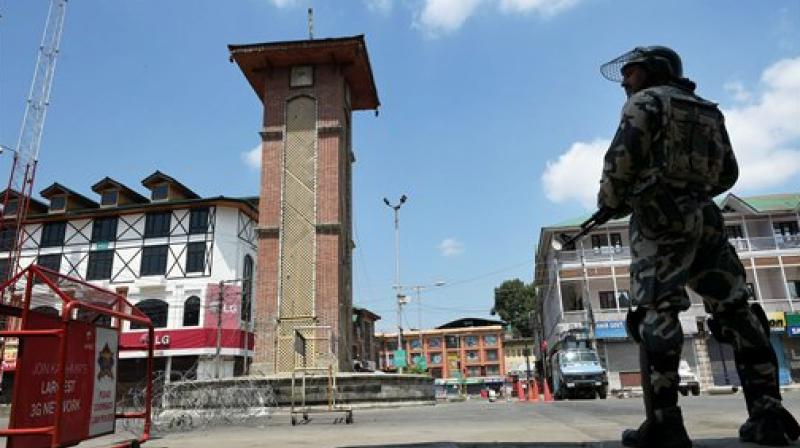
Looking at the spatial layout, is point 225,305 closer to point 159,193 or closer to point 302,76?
point 159,193

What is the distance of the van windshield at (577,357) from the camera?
23.6m

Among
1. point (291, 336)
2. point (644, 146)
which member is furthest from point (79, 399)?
point (291, 336)

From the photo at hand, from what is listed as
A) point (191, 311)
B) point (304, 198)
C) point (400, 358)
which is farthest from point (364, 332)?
point (304, 198)

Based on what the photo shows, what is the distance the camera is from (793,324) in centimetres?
2948

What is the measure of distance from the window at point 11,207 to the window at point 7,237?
1.12 m

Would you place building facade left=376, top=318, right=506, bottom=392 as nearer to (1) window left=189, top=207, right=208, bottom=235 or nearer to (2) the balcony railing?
(2) the balcony railing

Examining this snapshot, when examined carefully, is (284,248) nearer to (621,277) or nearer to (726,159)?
(726,159)

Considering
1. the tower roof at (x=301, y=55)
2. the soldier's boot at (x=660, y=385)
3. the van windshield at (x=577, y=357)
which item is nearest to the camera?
the soldier's boot at (x=660, y=385)

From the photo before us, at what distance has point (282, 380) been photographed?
1386 centimetres

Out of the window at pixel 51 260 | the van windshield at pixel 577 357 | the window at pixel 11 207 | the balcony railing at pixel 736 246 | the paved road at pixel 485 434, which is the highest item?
the window at pixel 11 207

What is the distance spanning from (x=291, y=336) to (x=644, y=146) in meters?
15.4

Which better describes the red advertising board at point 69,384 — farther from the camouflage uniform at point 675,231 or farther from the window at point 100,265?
the window at point 100,265

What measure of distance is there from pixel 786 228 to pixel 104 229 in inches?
1660

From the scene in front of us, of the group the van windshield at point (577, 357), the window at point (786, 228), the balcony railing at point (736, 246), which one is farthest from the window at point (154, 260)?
the window at point (786, 228)
